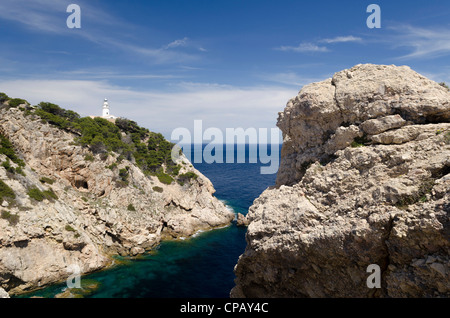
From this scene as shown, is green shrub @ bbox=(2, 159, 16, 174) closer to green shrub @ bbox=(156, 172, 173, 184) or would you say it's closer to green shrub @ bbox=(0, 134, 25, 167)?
green shrub @ bbox=(0, 134, 25, 167)

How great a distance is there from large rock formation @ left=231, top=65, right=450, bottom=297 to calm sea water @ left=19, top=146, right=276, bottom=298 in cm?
1933

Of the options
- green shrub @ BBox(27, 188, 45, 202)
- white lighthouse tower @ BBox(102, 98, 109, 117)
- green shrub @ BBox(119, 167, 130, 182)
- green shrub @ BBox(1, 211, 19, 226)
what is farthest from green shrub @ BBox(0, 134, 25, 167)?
white lighthouse tower @ BBox(102, 98, 109, 117)

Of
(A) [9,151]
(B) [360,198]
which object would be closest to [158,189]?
(A) [9,151]

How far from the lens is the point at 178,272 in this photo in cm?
3584

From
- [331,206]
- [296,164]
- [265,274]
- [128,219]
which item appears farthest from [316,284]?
[128,219]

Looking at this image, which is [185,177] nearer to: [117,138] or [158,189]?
[158,189]

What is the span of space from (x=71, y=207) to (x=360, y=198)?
3963cm

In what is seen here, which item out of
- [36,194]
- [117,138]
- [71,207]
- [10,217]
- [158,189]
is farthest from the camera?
[117,138]

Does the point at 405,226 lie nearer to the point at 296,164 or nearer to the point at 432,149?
the point at 432,149

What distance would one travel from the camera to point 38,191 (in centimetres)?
3450
